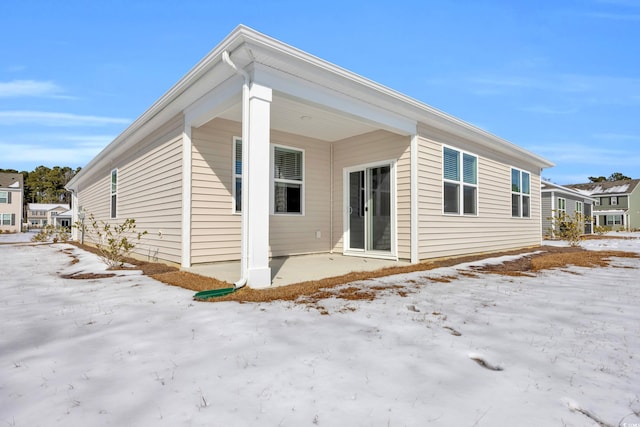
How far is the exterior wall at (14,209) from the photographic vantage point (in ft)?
95.1

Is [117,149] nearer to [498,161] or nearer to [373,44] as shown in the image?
[373,44]

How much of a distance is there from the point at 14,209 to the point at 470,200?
38.8 m

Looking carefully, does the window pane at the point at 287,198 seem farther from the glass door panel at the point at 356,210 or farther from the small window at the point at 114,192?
the small window at the point at 114,192

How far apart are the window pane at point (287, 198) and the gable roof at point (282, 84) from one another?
2377 millimetres

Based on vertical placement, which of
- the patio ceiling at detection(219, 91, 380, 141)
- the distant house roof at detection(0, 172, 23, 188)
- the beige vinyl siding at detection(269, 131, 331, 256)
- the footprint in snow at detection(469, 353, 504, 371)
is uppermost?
the distant house roof at detection(0, 172, 23, 188)

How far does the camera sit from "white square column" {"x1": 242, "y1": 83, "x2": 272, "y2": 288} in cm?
388

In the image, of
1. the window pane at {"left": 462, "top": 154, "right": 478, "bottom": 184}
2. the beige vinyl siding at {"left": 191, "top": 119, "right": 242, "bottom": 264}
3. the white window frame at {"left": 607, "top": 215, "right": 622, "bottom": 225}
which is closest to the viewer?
the beige vinyl siding at {"left": 191, "top": 119, "right": 242, "bottom": 264}

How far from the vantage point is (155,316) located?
2.76 meters

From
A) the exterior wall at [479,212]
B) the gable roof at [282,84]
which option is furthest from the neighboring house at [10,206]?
the exterior wall at [479,212]

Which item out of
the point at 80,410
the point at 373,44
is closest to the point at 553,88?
the point at 373,44

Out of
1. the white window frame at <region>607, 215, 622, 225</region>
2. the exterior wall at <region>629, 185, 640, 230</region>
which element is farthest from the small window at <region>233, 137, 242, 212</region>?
the exterior wall at <region>629, 185, 640, 230</region>

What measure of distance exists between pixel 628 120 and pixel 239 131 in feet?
90.8

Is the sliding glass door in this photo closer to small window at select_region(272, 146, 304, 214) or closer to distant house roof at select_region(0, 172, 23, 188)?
small window at select_region(272, 146, 304, 214)

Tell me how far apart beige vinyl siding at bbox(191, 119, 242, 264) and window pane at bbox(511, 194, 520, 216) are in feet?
26.4
